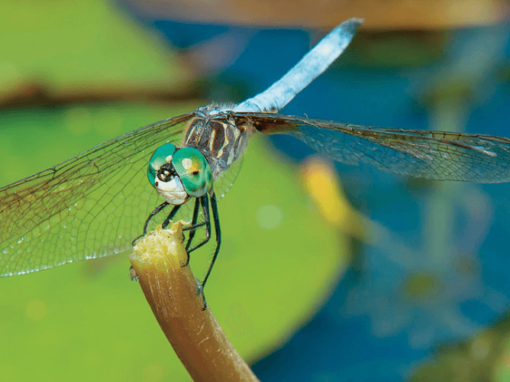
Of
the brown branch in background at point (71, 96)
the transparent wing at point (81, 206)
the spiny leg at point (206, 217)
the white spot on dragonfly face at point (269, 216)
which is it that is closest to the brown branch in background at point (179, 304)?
the spiny leg at point (206, 217)

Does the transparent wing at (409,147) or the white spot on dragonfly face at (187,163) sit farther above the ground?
the white spot on dragonfly face at (187,163)

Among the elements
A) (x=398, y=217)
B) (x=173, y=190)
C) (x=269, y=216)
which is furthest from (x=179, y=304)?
(x=398, y=217)

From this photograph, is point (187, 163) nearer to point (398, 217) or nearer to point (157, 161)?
point (157, 161)

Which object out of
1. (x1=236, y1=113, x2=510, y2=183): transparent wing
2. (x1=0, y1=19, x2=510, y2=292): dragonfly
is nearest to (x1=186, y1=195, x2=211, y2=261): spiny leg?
(x1=0, y1=19, x2=510, y2=292): dragonfly

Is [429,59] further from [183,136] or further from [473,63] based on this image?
[183,136]

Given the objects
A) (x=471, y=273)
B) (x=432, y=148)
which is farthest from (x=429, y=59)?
(x=432, y=148)

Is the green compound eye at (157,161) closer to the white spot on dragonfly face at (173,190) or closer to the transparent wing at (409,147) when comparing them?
the white spot on dragonfly face at (173,190)

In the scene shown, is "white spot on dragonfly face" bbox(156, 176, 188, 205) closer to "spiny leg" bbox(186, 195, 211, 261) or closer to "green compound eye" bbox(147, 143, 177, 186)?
"green compound eye" bbox(147, 143, 177, 186)
